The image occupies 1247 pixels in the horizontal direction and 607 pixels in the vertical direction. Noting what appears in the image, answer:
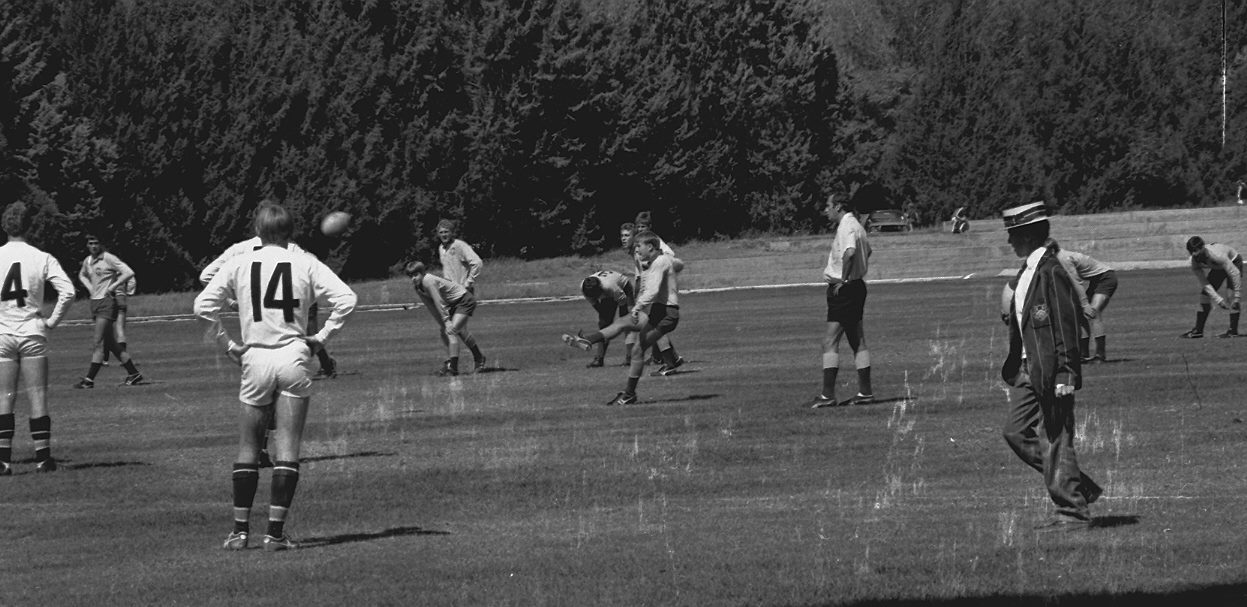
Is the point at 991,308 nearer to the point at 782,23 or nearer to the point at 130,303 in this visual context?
the point at 130,303

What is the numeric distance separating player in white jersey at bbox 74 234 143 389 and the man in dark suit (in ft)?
54.9

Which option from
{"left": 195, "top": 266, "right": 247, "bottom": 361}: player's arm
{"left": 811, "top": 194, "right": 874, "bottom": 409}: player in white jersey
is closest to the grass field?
{"left": 811, "top": 194, "right": 874, "bottom": 409}: player in white jersey

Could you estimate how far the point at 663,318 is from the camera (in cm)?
1927

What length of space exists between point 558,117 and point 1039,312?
62.2 meters

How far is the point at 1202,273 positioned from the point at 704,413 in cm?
1156

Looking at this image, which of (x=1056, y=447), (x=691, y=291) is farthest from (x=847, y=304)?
(x=691, y=291)

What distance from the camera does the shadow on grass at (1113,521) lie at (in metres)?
10.2

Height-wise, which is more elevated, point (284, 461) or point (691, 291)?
point (284, 461)

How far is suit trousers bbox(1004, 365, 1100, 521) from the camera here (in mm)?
9969

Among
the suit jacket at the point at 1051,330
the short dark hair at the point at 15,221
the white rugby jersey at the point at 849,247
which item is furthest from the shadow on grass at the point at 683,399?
the suit jacket at the point at 1051,330

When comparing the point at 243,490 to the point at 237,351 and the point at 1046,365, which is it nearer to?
the point at 237,351

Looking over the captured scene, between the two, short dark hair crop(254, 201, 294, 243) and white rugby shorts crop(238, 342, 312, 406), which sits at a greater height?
short dark hair crop(254, 201, 294, 243)

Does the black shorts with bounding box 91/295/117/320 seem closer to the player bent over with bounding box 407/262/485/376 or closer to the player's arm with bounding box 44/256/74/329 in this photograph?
the player bent over with bounding box 407/262/485/376

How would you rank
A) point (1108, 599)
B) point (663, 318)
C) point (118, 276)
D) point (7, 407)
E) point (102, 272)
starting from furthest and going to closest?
Answer: point (118, 276) → point (102, 272) → point (663, 318) → point (7, 407) → point (1108, 599)
